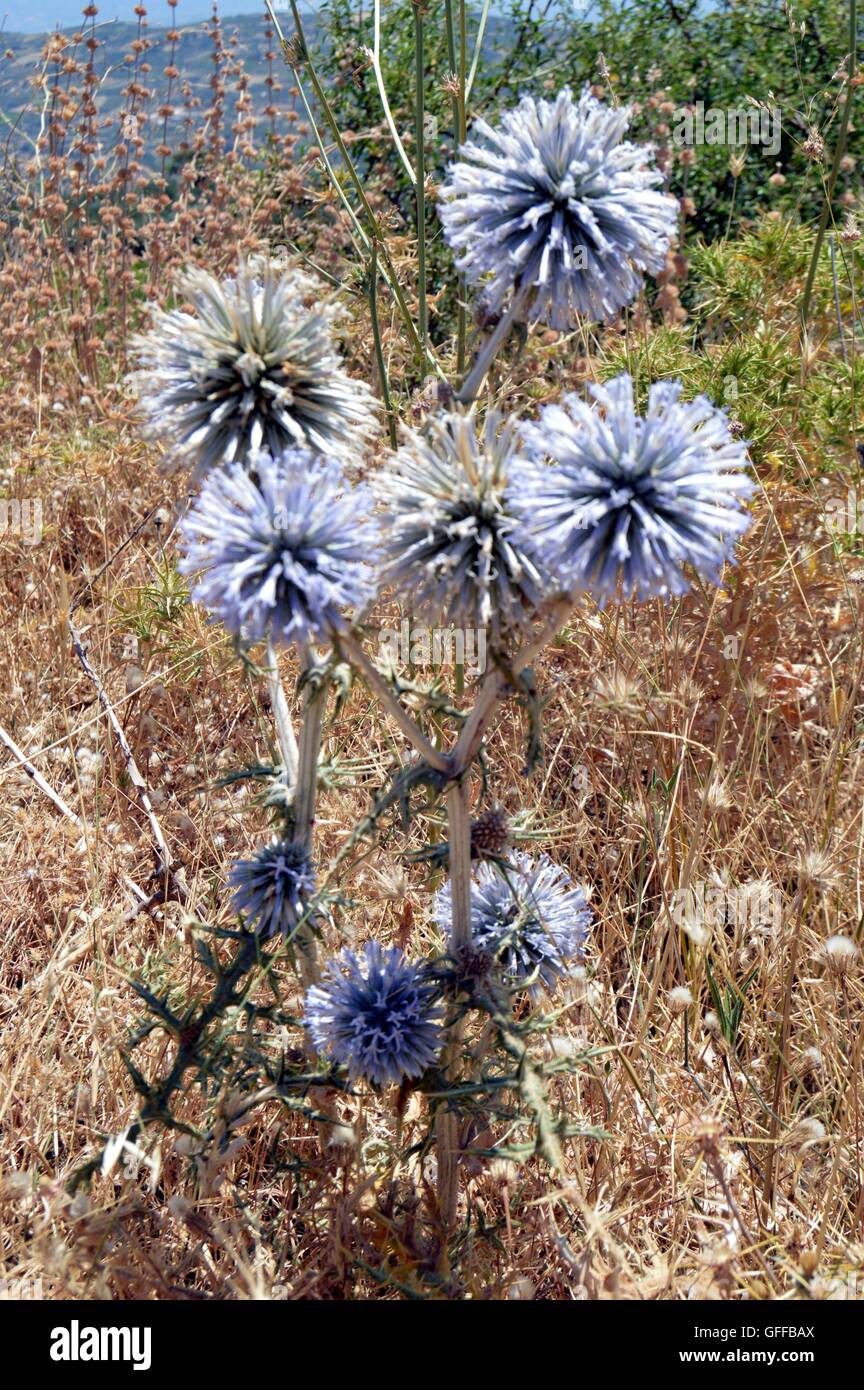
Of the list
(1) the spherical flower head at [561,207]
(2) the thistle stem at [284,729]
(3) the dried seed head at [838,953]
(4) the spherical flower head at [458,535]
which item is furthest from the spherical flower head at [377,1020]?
(1) the spherical flower head at [561,207]

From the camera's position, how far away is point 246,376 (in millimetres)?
1404

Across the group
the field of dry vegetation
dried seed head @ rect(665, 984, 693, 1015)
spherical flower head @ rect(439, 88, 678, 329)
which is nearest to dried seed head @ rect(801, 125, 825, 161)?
the field of dry vegetation

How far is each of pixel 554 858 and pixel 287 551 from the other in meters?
1.66

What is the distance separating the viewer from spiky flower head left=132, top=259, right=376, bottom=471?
4.61 feet

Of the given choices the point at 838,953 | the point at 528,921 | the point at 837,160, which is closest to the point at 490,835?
the point at 528,921

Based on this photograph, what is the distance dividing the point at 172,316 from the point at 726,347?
257 cm

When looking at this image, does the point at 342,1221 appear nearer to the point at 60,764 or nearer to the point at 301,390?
the point at 301,390

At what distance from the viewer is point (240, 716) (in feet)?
10.6

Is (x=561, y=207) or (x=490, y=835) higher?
(x=561, y=207)

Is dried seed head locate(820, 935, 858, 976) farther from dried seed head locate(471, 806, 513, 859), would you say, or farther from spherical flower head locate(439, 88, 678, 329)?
spherical flower head locate(439, 88, 678, 329)

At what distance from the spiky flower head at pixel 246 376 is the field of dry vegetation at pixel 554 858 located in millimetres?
254

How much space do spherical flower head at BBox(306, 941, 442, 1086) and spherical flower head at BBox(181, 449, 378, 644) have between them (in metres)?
0.60

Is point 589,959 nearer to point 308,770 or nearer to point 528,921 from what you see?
point 528,921

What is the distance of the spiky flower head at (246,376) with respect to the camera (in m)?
1.41
